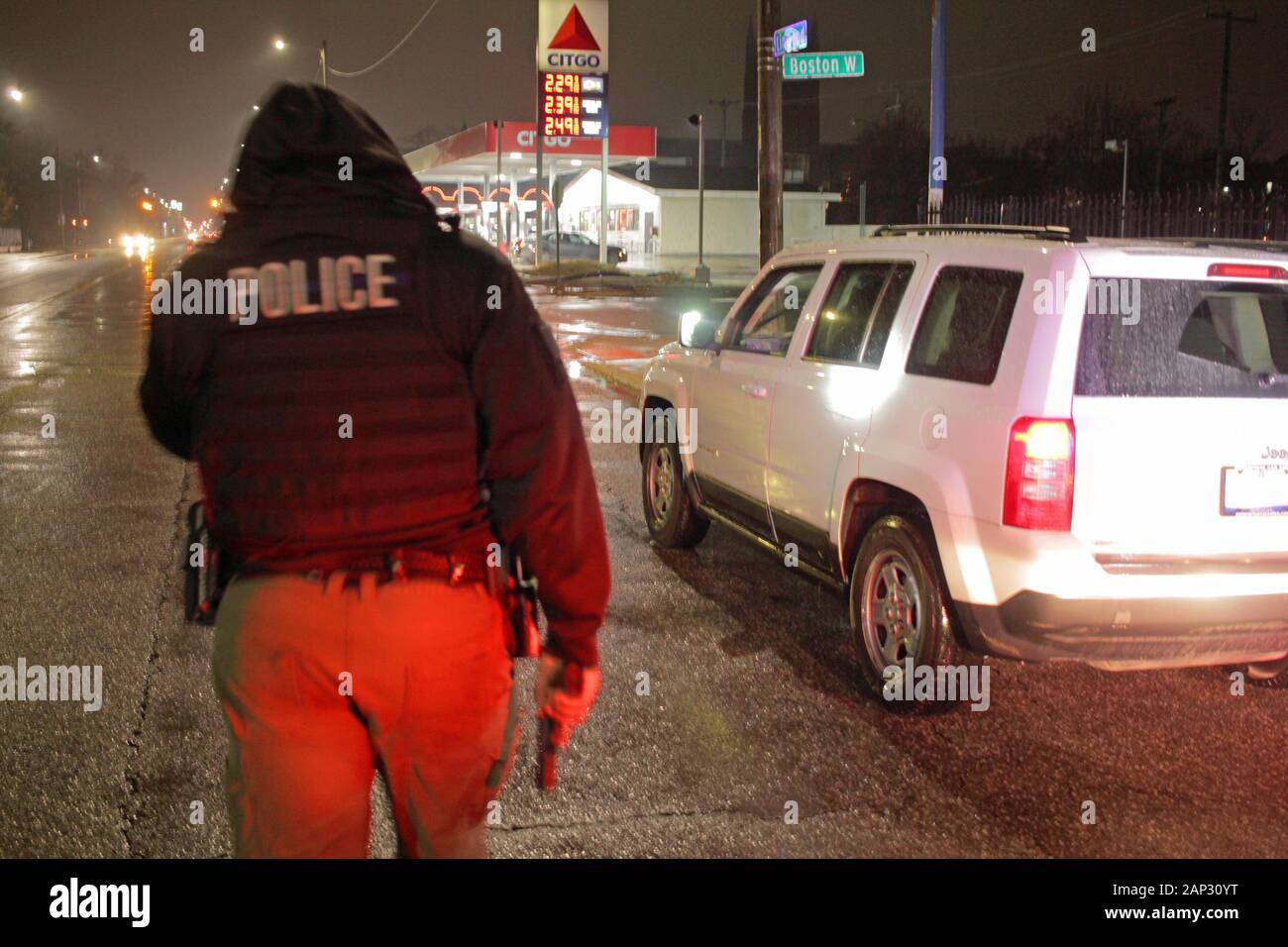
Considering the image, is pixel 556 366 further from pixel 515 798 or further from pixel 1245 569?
pixel 1245 569

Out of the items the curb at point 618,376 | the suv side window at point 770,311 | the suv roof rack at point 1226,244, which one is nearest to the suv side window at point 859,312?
the suv side window at point 770,311

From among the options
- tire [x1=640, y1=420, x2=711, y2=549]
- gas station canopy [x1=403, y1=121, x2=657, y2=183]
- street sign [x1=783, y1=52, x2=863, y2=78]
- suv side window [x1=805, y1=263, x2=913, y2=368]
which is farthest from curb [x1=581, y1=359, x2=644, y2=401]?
gas station canopy [x1=403, y1=121, x2=657, y2=183]

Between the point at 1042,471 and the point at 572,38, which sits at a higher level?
the point at 572,38

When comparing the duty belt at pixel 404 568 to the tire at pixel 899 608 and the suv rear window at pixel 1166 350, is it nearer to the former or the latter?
the suv rear window at pixel 1166 350

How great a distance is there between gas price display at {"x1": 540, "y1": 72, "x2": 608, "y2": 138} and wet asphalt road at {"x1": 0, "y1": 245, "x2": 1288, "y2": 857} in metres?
36.6

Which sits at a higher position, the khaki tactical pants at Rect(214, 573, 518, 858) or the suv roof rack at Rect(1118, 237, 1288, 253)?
the suv roof rack at Rect(1118, 237, 1288, 253)

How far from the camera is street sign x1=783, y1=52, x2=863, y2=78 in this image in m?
15.2

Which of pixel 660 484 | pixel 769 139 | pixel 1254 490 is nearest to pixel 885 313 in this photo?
pixel 1254 490

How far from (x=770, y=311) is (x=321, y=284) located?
16.7 ft

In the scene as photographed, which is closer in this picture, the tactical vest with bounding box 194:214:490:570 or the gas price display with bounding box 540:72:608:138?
the tactical vest with bounding box 194:214:490:570

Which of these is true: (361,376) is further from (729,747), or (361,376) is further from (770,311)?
(770,311)

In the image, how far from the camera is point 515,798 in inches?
180

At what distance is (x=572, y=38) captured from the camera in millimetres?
42531

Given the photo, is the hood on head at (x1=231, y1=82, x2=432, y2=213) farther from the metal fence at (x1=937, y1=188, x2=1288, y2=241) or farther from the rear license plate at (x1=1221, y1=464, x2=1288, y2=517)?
the metal fence at (x1=937, y1=188, x2=1288, y2=241)
